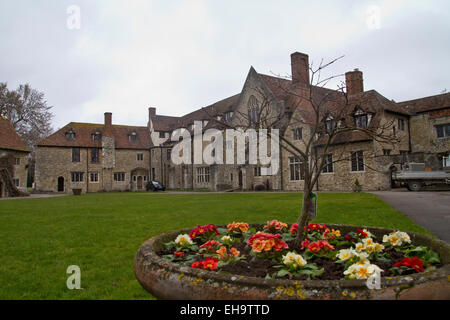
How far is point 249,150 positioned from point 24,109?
31003 millimetres

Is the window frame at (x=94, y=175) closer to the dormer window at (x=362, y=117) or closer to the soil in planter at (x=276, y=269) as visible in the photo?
the dormer window at (x=362, y=117)

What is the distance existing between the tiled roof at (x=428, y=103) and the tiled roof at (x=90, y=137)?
35560 millimetres

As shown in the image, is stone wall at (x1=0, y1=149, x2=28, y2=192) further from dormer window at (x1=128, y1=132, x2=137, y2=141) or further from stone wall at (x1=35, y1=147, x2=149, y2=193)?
dormer window at (x1=128, y1=132, x2=137, y2=141)

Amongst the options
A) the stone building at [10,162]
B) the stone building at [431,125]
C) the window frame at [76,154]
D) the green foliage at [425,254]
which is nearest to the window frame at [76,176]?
the window frame at [76,154]

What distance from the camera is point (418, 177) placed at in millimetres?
23766

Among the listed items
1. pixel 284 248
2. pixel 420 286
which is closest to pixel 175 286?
pixel 284 248

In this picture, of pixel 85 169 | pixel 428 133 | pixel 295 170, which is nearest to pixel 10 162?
pixel 85 169

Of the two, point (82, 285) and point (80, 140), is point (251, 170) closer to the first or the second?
point (80, 140)

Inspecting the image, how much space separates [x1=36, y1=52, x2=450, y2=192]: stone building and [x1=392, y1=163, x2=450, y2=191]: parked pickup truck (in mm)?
1631

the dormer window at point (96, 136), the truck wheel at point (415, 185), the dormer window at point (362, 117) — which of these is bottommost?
the truck wheel at point (415, 185)

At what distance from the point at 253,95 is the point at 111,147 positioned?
22.8m

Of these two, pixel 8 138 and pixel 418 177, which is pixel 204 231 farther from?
pixel 8 138

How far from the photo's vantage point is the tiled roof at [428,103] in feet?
96.3

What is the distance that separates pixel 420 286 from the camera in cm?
244
